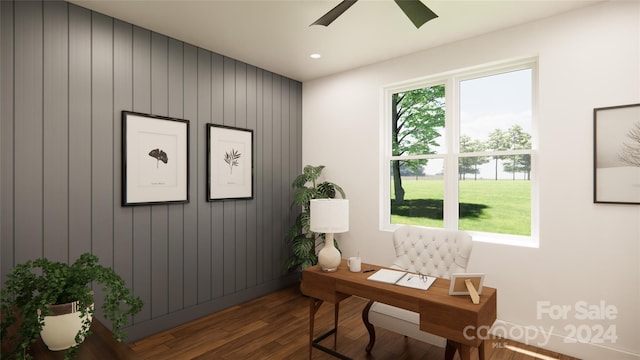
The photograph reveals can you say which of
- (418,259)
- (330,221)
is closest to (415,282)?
(418,259)

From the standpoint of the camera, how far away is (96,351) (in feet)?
4.14

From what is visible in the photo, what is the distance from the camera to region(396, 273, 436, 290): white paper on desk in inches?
83.7

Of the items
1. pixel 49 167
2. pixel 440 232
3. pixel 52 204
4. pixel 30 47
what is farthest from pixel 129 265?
pixel 440 232

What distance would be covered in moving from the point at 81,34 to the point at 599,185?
13.6 ft

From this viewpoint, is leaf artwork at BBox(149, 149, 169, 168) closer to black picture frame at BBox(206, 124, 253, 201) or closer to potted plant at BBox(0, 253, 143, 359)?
black picture frame at BBox(206, 124, 253, 201)

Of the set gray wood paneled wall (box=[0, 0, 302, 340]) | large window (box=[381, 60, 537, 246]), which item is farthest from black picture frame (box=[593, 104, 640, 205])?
gray wood paneled wall (box=[0, 0, 302, 340])

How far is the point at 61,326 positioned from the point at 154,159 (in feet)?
6.52

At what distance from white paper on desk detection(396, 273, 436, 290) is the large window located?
4.12 feet

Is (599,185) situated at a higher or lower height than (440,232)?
higher

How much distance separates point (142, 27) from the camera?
2920 mm

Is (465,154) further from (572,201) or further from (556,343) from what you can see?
(556,343)

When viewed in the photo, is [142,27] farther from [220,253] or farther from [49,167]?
[220,253]

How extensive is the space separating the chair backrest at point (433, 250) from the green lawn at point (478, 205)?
2.63ft

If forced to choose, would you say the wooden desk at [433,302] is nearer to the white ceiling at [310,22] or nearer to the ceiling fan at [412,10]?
the ceiling fan at [412,10]
